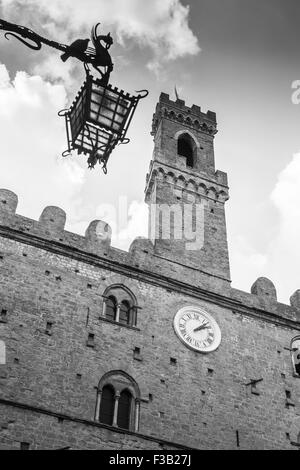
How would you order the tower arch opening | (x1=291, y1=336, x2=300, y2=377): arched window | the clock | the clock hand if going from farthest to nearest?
the tower arch opening < (x1=291, y1=336, x2=300, y2=377): arched window < the clock hand < the clock

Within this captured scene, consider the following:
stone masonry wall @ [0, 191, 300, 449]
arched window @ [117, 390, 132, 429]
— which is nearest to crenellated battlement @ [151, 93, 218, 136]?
stone masonry wall @ [0, 191, 300, 449]

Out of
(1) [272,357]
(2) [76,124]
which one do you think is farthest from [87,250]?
(2) [76,124]

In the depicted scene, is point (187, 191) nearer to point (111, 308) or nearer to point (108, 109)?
point (111, 308)

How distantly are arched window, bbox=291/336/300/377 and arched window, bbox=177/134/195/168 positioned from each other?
336 inches

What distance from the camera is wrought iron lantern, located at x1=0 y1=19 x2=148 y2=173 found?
630 cm

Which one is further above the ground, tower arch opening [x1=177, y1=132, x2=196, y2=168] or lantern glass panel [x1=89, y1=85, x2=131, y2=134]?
tower arch opening [x1=177, y1=132, x2=196, y2=168]

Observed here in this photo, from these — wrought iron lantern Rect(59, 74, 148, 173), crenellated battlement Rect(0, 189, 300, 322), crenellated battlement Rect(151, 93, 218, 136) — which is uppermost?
crenellated battlement Rect(151, 93, 218, 136)

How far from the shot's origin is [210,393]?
53.2 feet

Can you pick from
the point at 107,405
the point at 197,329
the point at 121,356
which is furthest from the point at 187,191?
the point at 107,405

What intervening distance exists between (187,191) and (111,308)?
21.8 ft

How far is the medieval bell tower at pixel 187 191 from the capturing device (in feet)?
64.5

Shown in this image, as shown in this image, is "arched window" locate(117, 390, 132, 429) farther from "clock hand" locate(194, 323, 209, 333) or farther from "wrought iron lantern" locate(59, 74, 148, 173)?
"wrought iron lantern" locate(59, 74, 148, 173)

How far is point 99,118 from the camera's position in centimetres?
675

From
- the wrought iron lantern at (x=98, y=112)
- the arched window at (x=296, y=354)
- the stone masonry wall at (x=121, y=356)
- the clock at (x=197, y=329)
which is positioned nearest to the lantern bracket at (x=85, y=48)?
the wrought iron lantern at (x=98, y=112)
